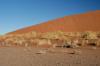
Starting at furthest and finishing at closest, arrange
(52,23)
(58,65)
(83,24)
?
(52,23), (83,24), (58,65)

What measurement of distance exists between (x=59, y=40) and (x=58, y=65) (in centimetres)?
1786

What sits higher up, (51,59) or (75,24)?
(75,24)

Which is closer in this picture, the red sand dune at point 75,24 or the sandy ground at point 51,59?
the sandy ground at point 51,59

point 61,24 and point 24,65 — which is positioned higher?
point 61,24

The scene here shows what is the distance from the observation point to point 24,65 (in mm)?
9516

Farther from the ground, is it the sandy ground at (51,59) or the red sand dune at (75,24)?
the red sand dune at (75,24)

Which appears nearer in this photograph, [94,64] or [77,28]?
[94,64]

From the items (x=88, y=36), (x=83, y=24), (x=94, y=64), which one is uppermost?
(x=83, y=24)

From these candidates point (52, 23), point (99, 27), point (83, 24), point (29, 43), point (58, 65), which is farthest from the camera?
point (52, 23)

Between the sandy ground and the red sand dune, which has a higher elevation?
the red sand dune

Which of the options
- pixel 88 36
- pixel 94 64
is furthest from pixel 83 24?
pixel 94 64

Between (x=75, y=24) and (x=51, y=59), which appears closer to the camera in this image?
(x=51, y=59)

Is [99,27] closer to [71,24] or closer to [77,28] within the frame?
[77,28]

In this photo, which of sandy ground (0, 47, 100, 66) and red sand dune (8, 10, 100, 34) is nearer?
sandy ground (0, 47, 100, 66)
